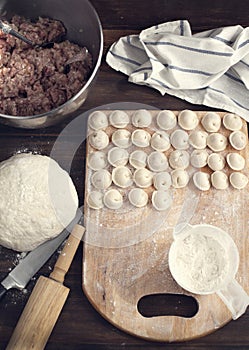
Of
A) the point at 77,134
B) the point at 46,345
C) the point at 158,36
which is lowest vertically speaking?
the point at 46,345

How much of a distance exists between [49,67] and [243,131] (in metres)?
0.43

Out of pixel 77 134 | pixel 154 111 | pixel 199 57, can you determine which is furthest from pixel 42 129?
pixel 199 57

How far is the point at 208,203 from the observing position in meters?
1.29

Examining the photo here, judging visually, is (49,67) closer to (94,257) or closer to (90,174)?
(90,174)

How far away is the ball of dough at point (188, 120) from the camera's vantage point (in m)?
1.32

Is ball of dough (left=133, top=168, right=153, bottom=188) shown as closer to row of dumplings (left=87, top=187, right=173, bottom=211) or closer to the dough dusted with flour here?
row of dumplings (left=87, top=187, right=173, bottom=211)

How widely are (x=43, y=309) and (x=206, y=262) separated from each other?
33cm

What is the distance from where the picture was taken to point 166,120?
51.9 inches

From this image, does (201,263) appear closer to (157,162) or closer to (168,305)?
(168,305)

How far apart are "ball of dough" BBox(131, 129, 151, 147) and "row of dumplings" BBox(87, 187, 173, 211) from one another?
0.33 ft

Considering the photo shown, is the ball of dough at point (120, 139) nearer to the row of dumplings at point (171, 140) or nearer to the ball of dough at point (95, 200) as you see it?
the row of dumplings at point (171, 140)

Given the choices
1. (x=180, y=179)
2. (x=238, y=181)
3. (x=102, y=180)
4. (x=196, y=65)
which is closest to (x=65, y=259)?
(x=102, y=180)

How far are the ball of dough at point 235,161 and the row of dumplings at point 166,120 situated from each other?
0.20 ft

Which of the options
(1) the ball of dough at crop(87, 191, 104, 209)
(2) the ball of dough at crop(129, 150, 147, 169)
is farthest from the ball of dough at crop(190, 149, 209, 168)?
(1) the ball of dough at crop(87, 191, 104, 209)
